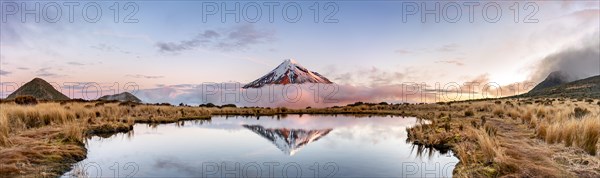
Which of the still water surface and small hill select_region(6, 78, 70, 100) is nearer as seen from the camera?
the still water surface

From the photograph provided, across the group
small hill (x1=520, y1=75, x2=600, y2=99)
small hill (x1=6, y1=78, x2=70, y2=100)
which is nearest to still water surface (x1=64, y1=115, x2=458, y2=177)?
small hill (x1=520, y1=75, x2=600, y2=99)

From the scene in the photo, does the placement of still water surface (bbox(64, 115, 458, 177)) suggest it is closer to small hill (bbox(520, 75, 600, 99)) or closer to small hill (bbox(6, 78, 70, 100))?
small hill (bbox(520, 75, 600, 99))

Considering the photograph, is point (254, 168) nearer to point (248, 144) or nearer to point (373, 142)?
point (248, 144)

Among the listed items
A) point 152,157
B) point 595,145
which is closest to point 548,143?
point 595,145

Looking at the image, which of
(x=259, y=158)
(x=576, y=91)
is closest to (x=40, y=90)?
(x=259, y=158)

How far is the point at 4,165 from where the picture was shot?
8008 millimetres

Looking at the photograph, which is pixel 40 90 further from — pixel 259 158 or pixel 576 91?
pixel 576 91

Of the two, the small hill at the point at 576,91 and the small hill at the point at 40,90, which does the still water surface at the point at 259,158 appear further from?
the small hill at the point at 40,90

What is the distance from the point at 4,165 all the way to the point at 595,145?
43.3ft

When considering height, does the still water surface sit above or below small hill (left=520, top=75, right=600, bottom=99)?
below

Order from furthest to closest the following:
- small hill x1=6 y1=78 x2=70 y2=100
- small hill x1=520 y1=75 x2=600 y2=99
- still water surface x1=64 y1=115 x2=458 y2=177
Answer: small hill x1=6 y1=78 x2=70 y2=100
small hill x1=520 y1=75 x2=600 y2=99
still water surface x1=64 y1=115 x2=458 y2=177

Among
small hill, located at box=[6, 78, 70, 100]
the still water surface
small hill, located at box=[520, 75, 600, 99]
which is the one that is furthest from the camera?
small hill, located at box=[6, 78, 70, 100]

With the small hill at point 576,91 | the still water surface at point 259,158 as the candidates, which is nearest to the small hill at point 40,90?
the still water surface at point 259,158

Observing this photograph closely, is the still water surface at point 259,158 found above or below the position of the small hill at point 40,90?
below
